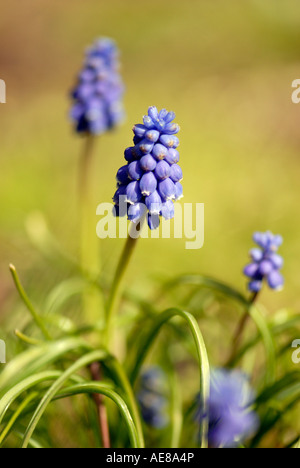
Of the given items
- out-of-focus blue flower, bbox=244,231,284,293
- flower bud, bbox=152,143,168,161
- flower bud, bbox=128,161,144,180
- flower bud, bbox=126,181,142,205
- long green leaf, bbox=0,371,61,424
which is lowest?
long green leaf, bbox=0,371,61,424

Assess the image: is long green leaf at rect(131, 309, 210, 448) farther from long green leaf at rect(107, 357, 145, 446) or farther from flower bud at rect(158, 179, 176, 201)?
flower bud at rect(158, 179, 176, 201)

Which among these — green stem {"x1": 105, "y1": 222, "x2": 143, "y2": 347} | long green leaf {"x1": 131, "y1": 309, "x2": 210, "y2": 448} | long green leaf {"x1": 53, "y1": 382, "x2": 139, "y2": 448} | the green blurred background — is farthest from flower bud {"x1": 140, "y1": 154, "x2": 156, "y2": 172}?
the green blurred background

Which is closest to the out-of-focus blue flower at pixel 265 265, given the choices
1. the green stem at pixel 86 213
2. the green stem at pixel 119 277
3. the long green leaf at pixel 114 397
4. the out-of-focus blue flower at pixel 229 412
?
the out-of-focus blue flower at pixel 229 412

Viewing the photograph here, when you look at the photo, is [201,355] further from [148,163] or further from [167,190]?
[148,163]

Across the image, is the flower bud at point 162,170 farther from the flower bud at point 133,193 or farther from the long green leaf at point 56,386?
the long green leaf at point 56,386

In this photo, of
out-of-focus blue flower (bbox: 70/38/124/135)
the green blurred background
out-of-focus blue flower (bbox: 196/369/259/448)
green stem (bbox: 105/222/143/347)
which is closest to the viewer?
green stem (bbox: 105/222/143/347)

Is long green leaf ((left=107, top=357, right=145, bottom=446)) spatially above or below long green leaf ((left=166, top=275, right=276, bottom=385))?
below

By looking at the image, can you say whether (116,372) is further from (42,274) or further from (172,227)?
(172,227)

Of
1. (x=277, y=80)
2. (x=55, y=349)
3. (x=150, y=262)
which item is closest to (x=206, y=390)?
(x=55, y=349)
